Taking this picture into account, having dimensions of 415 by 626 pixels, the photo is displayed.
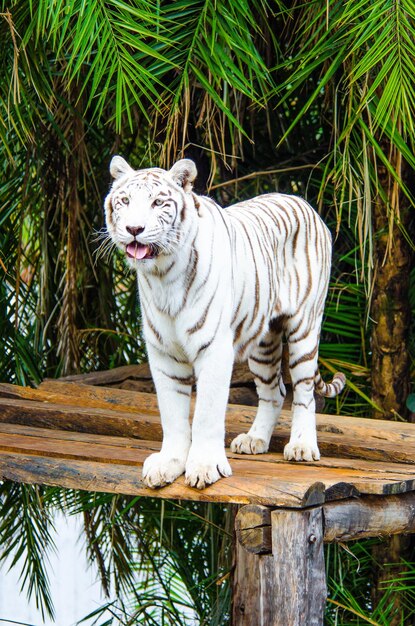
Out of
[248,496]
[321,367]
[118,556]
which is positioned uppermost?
[321,367]

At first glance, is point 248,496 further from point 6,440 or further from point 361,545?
point 361,545

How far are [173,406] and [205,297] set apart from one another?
298 mm

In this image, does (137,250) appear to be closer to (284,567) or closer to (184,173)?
(184,173)

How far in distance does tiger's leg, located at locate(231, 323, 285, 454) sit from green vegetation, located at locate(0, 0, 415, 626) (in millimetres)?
772

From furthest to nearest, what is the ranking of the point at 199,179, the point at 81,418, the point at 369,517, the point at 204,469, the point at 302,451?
the point at 199,179
the point at 81,418
the point at 302,451
the point at 369,517
the point at 204,469

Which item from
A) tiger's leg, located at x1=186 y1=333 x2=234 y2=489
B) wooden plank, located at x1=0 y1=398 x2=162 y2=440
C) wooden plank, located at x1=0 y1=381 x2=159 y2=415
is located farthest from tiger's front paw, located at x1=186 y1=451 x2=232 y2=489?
wooden plank, located at x1=0 y1=381 x2=159 y2=415

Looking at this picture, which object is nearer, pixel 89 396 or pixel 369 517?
pixel 369 517

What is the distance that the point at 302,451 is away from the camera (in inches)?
116

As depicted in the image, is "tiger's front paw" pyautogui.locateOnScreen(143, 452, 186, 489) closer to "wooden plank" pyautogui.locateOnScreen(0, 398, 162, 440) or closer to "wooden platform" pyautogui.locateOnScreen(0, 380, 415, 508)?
"wooden platform" pyautogui.locateOnScreen(0, 380, 415, 508)

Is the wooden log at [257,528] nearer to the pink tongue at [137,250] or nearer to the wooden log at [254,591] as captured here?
the wooden log at [254,591]

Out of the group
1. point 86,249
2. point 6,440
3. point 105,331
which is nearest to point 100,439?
point 6,440

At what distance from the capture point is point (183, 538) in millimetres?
4992

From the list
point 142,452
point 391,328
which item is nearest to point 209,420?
point 142,452

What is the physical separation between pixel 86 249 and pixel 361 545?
1.84 meters
